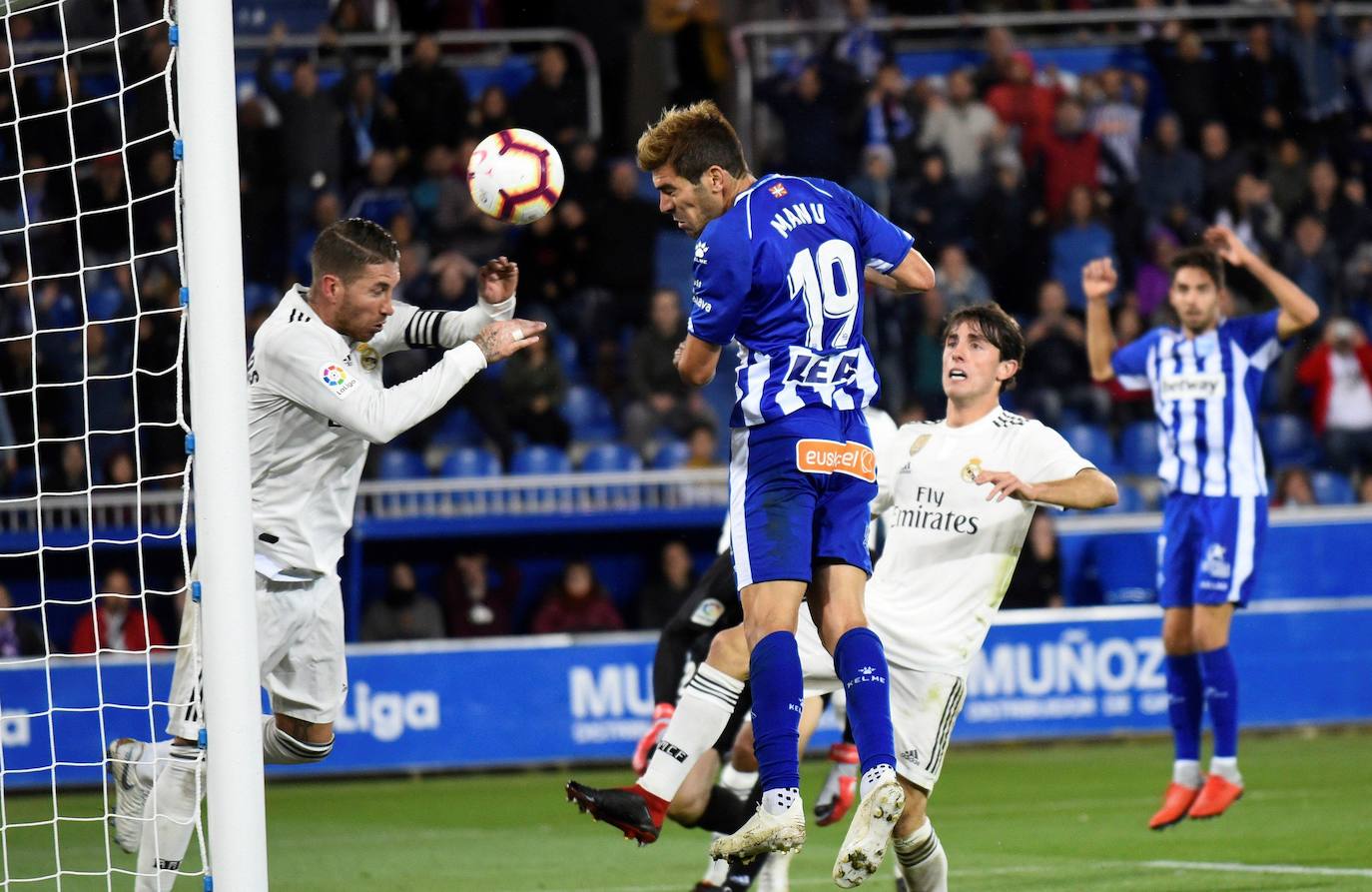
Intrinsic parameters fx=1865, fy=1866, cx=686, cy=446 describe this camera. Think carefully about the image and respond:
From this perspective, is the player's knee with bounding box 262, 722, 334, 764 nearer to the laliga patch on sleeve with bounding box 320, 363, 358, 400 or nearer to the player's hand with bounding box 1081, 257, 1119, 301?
the laliga patch on sleeve with bounding box 320, 363, 358, 400

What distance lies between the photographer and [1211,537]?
8.70 meters

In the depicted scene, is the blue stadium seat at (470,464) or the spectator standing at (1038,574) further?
the blue stadium seat at (470,464)

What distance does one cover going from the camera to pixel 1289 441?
15008mm

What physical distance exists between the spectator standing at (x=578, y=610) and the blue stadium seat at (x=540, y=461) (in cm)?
111

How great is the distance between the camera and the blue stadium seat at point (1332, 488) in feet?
47.8

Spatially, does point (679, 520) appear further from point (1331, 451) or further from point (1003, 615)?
point (1331, 451)

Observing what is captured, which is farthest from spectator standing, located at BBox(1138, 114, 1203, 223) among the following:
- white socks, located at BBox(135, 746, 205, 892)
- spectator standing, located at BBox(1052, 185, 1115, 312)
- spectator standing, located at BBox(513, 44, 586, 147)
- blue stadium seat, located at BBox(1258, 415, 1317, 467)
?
white socks, located at BBox(135, 746, 205, 892)

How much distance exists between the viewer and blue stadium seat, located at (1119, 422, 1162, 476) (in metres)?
14.8

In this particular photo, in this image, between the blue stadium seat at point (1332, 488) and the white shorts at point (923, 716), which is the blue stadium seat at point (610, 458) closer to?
the blue stadium seat at point (1332, 488)

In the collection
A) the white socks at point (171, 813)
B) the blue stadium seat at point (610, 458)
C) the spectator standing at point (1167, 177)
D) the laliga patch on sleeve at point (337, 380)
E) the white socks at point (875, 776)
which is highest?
the spectator standing at point (1167, 177)

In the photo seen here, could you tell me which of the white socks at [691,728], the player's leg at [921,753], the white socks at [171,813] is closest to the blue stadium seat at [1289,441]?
the player's leg at [921,753]

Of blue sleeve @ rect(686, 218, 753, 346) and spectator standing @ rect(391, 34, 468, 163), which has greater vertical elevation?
spectator standing @ rect(391, 34, 468, 163)

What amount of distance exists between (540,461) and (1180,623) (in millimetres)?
6460

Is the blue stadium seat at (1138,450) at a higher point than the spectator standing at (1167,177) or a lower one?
lower
